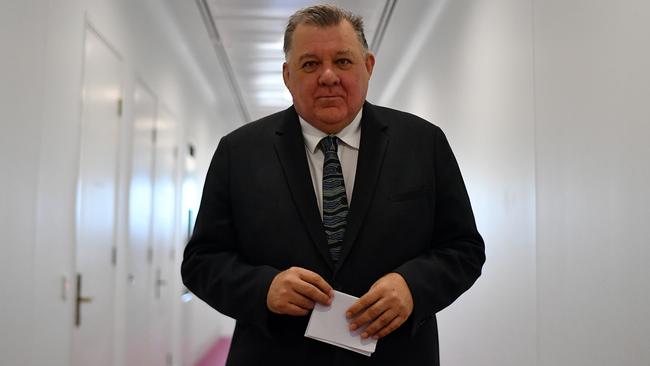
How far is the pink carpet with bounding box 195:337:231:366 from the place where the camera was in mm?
6621

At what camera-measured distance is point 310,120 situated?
1272 mm

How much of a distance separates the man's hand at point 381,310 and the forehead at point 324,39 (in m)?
0.48

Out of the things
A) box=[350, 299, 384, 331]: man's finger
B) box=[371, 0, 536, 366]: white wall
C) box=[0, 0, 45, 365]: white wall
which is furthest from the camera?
box=[371, 0, 536, 366]: white wall

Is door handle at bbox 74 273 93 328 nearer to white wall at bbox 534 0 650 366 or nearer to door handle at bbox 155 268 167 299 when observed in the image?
door handle at bbox 155 268 167 299

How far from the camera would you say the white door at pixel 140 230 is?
383 centimetres

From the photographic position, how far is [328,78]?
3.93 ft

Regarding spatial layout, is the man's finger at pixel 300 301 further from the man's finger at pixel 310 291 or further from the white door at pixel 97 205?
the white door at pixel 97 205

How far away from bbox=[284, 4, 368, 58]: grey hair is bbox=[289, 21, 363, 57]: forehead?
0.01 meters

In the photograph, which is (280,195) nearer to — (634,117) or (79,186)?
(634,117)

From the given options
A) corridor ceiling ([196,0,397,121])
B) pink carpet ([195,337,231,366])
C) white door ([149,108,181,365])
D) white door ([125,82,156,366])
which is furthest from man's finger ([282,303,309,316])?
pink carpet ([195,337,231,366])

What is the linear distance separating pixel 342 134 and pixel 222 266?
0.37 metres

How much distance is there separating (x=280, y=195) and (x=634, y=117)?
3.56 ft

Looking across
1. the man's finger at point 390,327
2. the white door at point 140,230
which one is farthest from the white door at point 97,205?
the man's finger at point 390,327

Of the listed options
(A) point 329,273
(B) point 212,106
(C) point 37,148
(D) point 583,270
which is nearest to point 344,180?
(A) point 329,273
